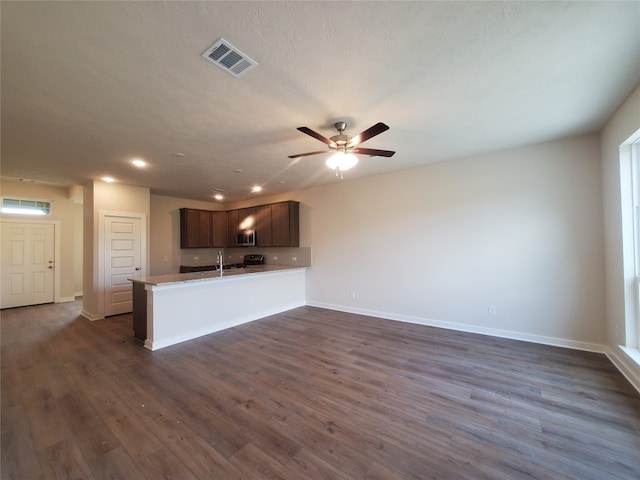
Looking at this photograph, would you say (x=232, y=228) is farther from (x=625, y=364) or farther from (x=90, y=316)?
(x=625, y=364)

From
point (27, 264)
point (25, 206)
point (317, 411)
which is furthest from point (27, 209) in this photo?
point (317, 411)

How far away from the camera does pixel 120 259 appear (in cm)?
527

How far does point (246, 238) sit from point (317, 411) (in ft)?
17.1

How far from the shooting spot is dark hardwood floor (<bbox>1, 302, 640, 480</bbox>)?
5.40ft

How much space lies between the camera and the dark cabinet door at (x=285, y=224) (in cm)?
591

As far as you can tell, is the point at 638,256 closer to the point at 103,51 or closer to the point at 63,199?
the point at 103,51

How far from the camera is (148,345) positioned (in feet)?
11.5

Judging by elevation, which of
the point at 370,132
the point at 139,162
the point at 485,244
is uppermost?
the point at 139,162

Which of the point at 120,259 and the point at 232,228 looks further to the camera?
the point at 232,228

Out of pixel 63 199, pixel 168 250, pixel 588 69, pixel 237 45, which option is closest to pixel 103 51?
pixel 237 45

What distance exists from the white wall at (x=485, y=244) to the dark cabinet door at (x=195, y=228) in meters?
3.90

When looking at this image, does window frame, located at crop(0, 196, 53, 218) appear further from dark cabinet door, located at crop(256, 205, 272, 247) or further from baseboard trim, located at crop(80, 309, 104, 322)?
dark cabinet door, located at crop(256, 205, 272, 247)

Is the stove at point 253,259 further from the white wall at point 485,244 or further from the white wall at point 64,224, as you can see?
the white wall at point 64,224

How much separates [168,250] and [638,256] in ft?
27.4
